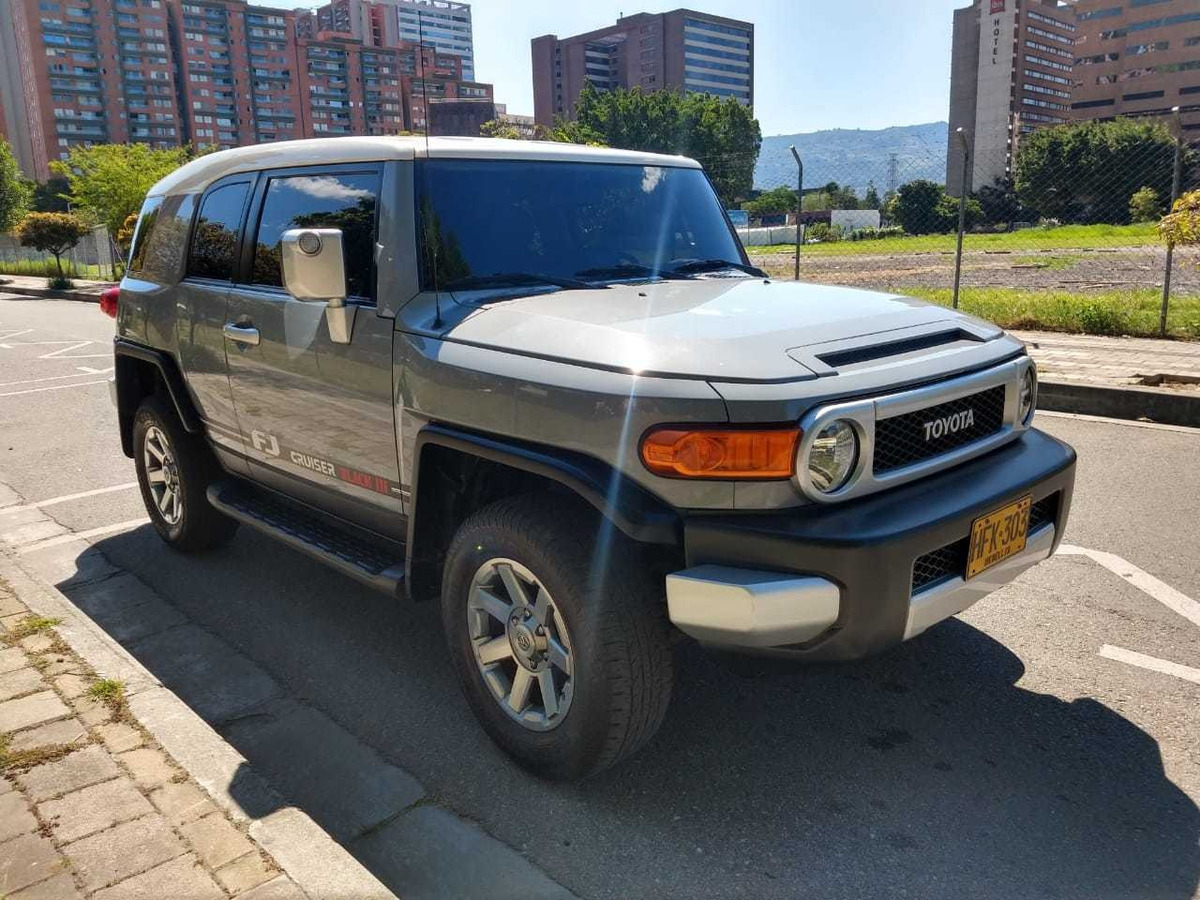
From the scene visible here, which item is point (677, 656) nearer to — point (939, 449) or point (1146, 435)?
point (939, 449)

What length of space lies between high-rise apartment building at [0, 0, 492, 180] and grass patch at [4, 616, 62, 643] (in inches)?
4596

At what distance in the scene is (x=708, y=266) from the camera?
3865 millimetres

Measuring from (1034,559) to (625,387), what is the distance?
149 centimetres

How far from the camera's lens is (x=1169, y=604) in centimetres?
397

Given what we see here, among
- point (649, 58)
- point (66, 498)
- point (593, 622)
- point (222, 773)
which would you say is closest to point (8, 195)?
point (66, 498)

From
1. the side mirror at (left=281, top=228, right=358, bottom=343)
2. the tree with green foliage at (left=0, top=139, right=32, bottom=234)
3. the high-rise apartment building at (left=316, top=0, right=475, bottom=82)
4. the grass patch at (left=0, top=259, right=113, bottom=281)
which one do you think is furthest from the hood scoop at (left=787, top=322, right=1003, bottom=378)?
the high-rise apartment building at (left=316, top=0, right=475, bottom=82)

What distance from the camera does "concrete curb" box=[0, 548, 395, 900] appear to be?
236cm

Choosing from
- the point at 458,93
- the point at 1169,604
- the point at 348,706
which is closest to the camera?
the point at 348,706

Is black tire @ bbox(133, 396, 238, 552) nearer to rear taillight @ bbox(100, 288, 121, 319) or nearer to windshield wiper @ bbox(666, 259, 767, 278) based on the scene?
rear taillight @ bbox(100, 288, 121, 319)

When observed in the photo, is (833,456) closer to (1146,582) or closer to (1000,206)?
(1146,582)

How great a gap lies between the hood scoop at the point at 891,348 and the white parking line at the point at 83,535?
4415 mm

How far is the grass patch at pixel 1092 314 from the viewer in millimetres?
10867

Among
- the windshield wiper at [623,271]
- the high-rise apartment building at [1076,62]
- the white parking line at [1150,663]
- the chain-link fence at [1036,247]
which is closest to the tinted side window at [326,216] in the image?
the windshield wiper at [623,271]

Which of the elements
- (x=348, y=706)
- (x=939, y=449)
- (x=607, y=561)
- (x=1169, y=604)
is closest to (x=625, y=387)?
(x=607, y=561)
